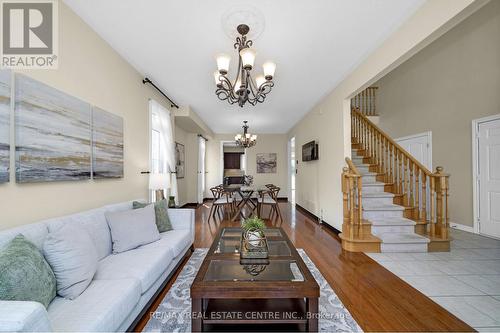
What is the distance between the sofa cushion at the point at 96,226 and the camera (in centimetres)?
181

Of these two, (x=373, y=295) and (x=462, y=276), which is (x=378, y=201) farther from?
(x=373, y=295)

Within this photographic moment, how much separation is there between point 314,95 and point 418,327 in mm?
3938

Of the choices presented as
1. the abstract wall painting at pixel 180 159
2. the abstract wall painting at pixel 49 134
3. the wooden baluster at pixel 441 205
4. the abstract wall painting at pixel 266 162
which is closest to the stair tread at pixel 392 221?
the wooden baluster at pixel 441 205

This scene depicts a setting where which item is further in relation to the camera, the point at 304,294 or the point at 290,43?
the point at 290,43

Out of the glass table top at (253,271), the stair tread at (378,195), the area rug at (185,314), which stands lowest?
the area rug at (185,314)

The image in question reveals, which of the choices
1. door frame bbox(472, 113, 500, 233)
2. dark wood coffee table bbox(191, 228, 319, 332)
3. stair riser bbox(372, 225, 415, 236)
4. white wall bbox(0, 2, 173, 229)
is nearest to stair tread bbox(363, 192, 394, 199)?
stair riser bbox(372, 225, 415, 236)

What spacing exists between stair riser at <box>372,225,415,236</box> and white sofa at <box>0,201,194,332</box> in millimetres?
2884

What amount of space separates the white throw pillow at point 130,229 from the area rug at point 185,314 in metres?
0.57

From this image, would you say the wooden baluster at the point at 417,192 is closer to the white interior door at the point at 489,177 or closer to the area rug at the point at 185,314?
the white interior door at the point at 489,177

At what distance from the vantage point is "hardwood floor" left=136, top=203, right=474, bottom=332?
1.66 m

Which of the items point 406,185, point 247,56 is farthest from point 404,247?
Answer: point 247,56

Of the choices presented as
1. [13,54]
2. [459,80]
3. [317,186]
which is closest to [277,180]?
[317,186]

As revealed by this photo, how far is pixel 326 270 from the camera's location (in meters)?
2.56

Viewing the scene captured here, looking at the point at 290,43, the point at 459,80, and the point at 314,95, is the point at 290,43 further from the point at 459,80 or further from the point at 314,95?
the point at 459,80
